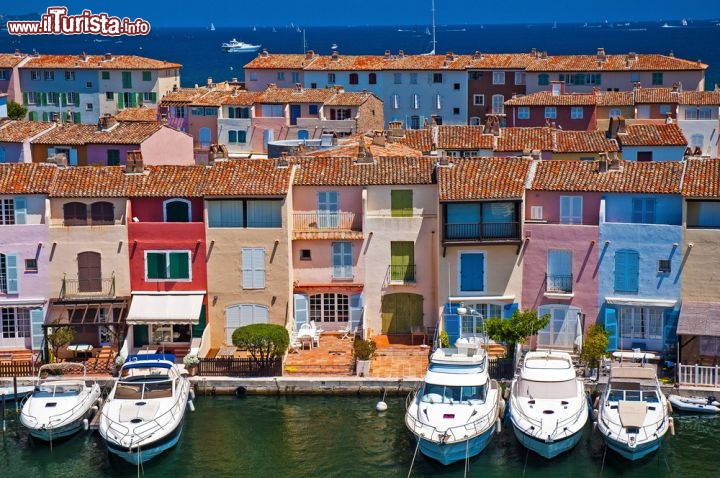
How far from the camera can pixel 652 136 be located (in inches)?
3177

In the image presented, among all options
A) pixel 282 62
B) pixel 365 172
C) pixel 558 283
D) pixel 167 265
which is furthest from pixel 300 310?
pixel 282 62

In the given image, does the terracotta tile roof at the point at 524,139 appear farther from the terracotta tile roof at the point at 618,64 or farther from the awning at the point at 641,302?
the terracotta tile roof at the point at 618,64

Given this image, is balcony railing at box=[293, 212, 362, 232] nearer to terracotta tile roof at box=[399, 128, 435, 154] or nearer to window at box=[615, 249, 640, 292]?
window at box=[615, 249, 640, 292]

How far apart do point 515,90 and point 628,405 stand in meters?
70.0

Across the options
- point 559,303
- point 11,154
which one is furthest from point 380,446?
point 11,154

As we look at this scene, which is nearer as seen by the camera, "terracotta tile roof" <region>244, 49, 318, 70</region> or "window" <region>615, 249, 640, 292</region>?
"window" <region>615, 249, 640, 292</region>

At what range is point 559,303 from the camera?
5909 cm

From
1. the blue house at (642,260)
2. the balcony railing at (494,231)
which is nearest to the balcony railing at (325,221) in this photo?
the balcony railing at (494,231)

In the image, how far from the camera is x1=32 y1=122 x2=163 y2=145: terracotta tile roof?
254 ft

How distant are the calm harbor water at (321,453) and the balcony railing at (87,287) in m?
7.38

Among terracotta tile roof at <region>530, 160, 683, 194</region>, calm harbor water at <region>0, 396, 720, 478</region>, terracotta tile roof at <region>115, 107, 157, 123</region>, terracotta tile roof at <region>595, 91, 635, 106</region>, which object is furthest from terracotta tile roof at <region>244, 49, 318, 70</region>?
calm harbor water at <region>0, 396, 720, 478</region>

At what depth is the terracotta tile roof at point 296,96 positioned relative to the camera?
10450cm

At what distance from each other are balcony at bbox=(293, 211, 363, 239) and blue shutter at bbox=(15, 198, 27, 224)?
11.7 meters

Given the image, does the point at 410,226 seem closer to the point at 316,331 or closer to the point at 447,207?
the point at 447,207
